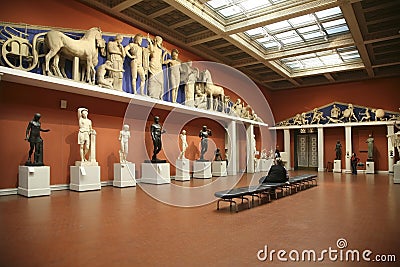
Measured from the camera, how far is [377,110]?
18.1m

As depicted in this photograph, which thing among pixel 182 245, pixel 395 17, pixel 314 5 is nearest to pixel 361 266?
pixel 182 245

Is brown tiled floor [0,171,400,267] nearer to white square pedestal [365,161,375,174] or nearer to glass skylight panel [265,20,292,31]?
glass skylight panel [265,20,292,31]

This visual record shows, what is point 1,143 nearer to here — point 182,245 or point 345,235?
point 182,245

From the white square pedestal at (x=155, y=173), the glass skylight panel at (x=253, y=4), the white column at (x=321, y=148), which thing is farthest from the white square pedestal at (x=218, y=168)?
the white column at (x=321, y=148)

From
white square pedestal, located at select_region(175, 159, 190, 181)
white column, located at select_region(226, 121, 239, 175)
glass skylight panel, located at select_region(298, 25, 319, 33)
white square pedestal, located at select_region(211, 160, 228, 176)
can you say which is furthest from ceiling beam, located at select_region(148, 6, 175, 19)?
white square pedestal, located at select_region(211, 160, 228, 176)

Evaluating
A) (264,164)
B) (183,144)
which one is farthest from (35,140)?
(264,164)

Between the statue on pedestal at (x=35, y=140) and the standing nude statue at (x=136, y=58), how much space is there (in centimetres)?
374

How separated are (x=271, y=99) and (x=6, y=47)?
19047 mm

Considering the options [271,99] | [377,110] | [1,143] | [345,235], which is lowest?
[345,235]

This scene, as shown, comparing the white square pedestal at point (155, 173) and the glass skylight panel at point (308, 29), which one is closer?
the white square pedestal at point (155, 173)

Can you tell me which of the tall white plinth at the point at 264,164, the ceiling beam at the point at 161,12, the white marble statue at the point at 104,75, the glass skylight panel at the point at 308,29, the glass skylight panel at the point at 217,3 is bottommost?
the tall white plinth at the point at 264,164

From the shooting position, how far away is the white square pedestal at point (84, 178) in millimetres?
8758

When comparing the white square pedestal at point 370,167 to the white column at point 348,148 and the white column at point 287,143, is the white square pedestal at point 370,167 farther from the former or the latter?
the white column at point 287,143

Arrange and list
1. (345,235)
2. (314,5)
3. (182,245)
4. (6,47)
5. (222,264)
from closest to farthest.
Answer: (222,264)
(182,245)
(345,235)
(6,47)
(314,5)
